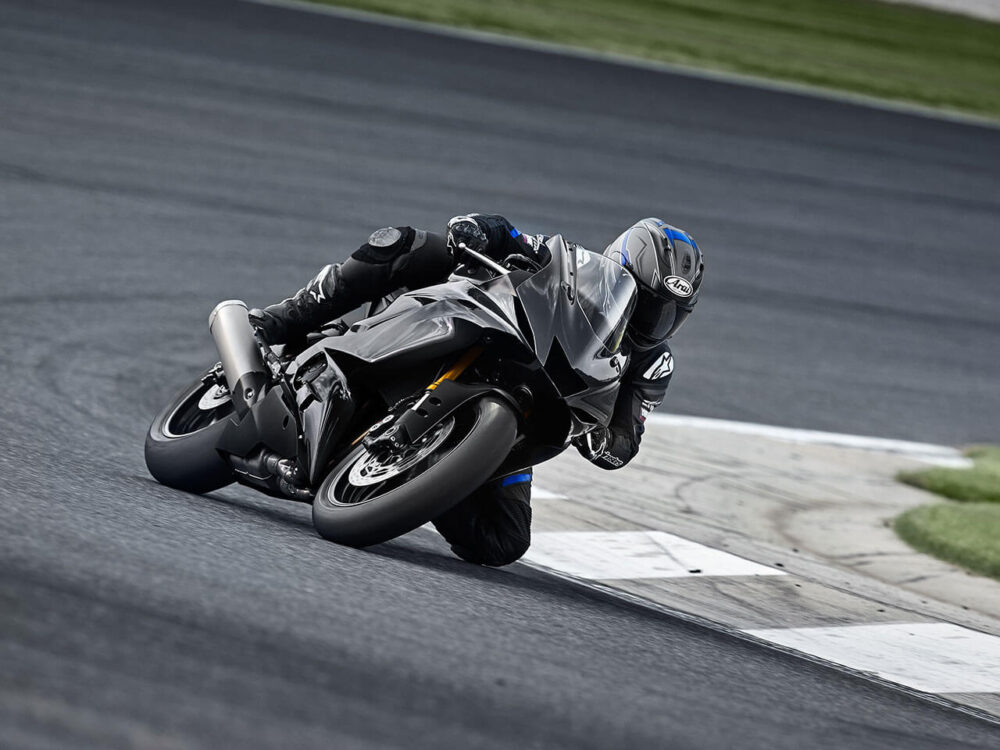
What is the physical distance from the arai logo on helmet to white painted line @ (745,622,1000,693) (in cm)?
127

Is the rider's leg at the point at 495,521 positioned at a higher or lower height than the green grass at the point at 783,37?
lower

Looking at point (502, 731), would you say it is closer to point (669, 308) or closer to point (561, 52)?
point (669, 308)

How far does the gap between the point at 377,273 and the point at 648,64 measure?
18.2 metres

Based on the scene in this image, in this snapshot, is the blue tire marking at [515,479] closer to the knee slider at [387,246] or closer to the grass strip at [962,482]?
the knee slider at [387,246]

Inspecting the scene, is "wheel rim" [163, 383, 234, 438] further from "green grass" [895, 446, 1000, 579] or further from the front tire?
"green grass" [895, 446, 1000, 579]

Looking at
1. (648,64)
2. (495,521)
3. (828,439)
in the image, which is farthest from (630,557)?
(648,64)

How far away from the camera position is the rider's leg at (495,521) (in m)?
5.59

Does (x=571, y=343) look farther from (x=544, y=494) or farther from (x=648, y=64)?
(x=648, y=64)

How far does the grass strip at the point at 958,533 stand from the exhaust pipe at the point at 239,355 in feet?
12.0

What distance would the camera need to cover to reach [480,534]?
561 centimetres

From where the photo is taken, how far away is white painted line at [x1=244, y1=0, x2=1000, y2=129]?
21734mm

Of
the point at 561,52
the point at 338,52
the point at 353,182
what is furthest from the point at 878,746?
the point at 561,52

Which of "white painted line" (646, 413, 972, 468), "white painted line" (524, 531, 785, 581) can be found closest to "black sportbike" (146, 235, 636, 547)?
"white painted line" (524, 531, 785, 581)

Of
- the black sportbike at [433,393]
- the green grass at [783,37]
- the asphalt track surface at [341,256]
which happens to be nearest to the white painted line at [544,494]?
the asphalt track surface at [341,256]
